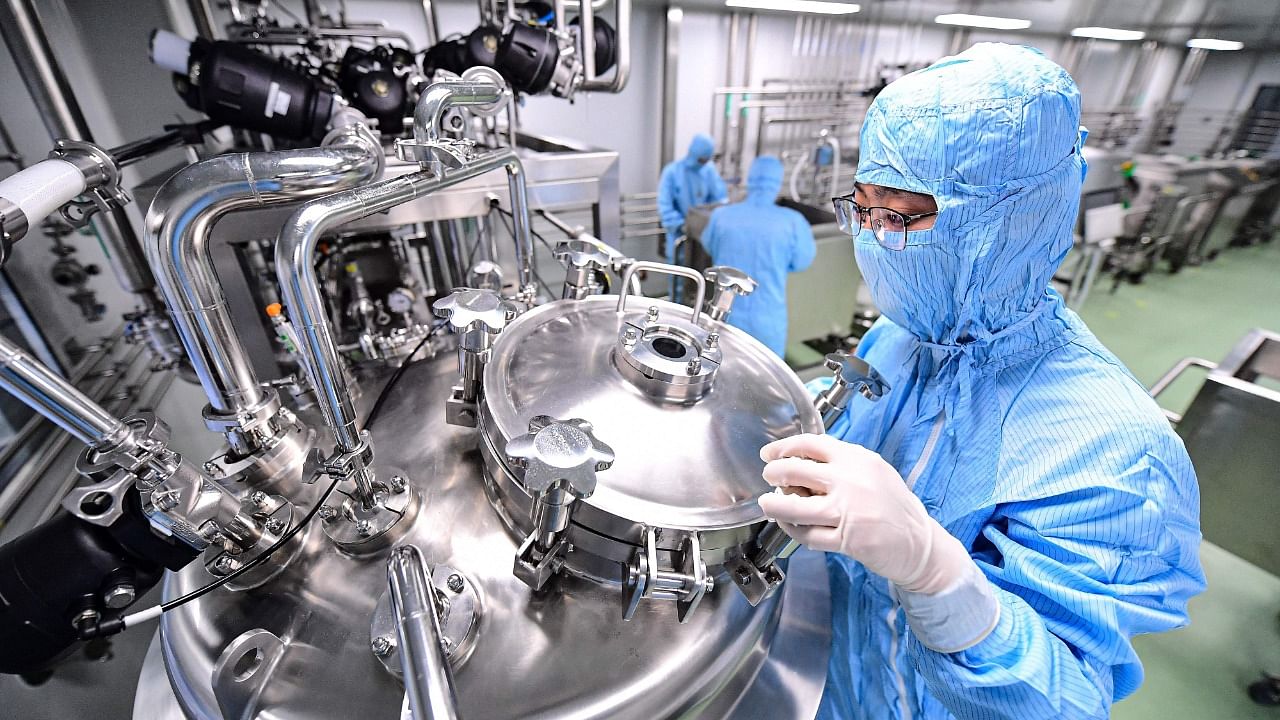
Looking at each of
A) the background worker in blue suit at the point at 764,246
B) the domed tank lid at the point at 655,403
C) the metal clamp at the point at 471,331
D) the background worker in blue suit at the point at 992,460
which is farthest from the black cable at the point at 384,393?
the background worker in blue suit at the point at 764,246

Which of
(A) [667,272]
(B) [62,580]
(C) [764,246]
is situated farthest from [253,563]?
(C) [764,246]

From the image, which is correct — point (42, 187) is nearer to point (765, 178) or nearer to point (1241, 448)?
point (765, 178)

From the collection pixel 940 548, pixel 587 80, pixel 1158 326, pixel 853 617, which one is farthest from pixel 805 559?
pixel 1158 326

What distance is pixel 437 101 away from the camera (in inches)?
29.0

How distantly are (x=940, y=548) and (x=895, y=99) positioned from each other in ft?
2.06

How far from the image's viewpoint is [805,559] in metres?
0.92

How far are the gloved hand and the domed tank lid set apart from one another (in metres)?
0.07

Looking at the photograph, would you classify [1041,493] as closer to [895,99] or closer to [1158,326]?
[895,99]

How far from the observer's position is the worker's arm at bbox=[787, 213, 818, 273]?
2.52 metres

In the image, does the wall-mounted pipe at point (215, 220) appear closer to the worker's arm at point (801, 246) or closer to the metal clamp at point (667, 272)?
the metal clamp at point (667, 272)

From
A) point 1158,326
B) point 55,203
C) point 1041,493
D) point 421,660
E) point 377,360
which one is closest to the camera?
point 421,660

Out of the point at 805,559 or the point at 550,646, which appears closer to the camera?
the point at 550,646

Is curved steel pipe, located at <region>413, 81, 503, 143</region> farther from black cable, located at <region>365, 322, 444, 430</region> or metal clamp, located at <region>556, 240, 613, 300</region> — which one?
black cable, located at <region>365, 322, 444, 430</region>

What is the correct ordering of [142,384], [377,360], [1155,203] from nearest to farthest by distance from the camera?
1. [377,360]
2. [142,384]
3. [1155,203]
